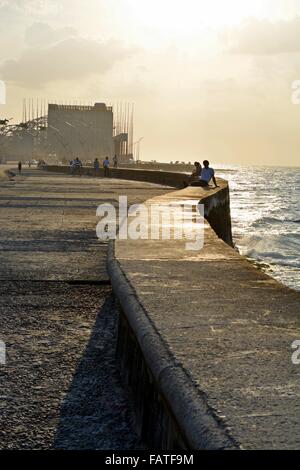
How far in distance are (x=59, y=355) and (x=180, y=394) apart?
138cm

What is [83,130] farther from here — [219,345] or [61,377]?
[219,345]

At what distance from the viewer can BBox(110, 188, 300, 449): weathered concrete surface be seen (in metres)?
1.74

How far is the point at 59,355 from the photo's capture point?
321 centimetres

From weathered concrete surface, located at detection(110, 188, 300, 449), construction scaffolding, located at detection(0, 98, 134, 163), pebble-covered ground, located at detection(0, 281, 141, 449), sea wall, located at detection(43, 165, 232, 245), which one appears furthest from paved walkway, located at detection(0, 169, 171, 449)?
construction scaffolding, located at detection(0, 98, 134, 163)

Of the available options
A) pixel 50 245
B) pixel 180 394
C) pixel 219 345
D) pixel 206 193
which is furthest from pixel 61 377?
pixel 206 193

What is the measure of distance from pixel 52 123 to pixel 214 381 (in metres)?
191

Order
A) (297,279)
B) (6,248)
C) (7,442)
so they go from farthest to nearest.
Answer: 1. (297,279)
2. (6,248)
3. (7,442)

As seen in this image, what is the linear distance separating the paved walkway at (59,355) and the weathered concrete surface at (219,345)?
318 mm

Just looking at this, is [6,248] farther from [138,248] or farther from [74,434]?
[74,434]

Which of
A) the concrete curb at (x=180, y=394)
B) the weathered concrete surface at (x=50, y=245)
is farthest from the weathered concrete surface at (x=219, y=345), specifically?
the weathered concrete surface at (x=50, y=245)

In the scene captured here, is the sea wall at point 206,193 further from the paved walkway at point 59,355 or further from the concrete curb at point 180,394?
the concrete curb at point 180,394

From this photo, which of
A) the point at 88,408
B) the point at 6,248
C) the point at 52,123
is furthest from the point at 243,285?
the point at 52,123

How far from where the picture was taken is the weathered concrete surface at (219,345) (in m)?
1.74
